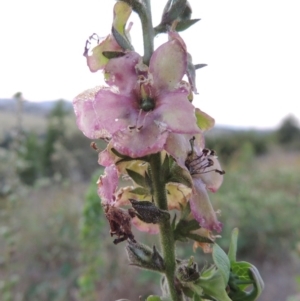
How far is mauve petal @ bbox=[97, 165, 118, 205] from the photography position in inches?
39.4

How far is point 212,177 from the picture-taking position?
42.1 inches

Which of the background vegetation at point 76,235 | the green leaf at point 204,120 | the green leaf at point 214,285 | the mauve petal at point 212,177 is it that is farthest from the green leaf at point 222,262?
the background vegetation at point 76,235

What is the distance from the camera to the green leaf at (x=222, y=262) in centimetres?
94

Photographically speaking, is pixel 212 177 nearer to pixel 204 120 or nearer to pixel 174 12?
pixel 204 120

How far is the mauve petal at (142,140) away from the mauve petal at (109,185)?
0.10 m

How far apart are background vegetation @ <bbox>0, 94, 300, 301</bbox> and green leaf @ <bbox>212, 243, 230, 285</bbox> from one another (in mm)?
1798

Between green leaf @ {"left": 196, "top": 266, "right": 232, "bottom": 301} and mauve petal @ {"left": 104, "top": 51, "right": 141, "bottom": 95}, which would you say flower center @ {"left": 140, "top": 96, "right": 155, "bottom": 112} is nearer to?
mauve petal @ {"left": 104, "top": 51, "right": 141, "bottom": 95}

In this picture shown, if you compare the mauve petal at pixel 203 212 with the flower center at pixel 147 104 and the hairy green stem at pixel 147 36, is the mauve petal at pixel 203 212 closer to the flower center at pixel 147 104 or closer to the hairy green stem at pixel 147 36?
the flower center at pixel 147 104

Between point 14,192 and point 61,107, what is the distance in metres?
5.93

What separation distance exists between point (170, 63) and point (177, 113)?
11 centimetres

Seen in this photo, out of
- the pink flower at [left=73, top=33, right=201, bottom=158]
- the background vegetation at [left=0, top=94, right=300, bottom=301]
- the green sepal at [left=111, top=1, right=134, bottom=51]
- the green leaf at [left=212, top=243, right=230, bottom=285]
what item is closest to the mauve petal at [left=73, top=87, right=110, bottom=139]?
the pink flower at [left=73, top=33, right=201, bottom=158]

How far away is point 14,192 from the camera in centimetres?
292

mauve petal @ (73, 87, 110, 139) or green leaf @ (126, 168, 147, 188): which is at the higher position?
mauve petal @ (73, 87, 110, 139)

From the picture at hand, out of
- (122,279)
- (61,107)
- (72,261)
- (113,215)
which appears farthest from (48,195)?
(113,215)
